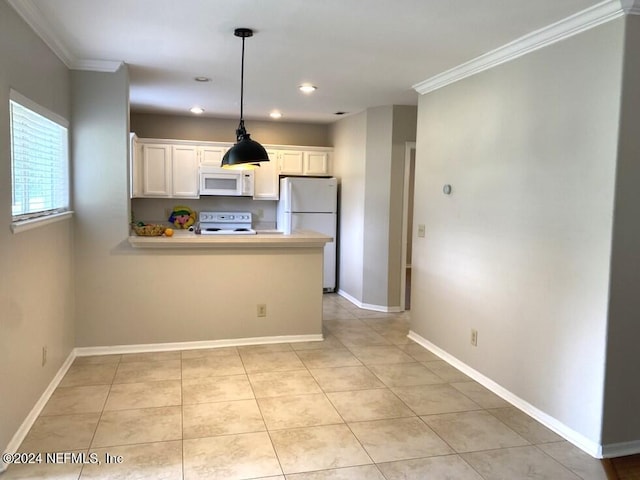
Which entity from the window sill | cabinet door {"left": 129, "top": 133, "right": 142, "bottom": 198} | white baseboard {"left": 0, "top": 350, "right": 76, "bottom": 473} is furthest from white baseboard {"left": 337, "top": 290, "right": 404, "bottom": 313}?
the window sill

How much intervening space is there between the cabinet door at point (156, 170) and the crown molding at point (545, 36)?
365 centimetres

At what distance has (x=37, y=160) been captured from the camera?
3268 mm

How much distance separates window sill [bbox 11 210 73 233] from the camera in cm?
275

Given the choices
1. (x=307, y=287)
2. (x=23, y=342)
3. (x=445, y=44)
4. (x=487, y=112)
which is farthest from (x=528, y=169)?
(x=23, y=342)

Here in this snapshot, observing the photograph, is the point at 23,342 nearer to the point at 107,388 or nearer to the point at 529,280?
the point at 107,388

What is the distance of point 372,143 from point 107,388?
12.5 feet

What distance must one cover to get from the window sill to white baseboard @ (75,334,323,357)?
1.17 m

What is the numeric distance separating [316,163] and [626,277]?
4881 mm

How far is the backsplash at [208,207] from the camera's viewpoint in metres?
6.82

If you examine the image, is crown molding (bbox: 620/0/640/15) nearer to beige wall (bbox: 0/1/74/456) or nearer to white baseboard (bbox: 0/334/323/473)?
beige wall (bbox: 0/1/74/456)

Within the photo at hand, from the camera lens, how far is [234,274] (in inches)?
180

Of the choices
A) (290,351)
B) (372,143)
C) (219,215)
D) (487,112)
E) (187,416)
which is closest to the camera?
(187,416)

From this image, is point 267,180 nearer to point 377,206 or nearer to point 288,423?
point 377,206

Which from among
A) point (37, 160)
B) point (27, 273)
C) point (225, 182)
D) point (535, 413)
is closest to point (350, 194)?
point (225, 182)
